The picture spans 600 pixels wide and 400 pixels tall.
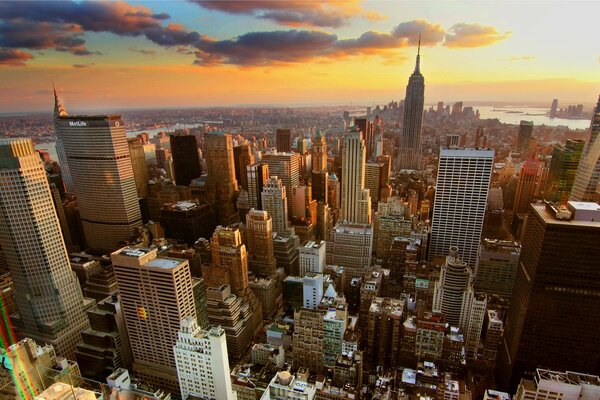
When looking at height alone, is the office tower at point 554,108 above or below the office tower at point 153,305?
above

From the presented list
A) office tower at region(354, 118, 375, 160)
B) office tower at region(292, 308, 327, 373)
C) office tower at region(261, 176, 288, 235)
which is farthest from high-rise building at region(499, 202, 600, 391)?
office tower at region(354, 118, 375, 160)

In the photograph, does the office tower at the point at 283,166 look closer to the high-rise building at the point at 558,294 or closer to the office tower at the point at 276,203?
the office tower at the point at 276,203

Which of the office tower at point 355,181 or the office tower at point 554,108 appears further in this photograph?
the office tower at point 355,181

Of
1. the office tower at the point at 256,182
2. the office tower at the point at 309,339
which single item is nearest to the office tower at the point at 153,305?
the office tower at the point at 309,339

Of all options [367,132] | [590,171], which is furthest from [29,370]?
[367,132]

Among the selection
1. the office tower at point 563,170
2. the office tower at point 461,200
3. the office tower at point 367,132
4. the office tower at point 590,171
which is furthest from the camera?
the office tower at point 367,132

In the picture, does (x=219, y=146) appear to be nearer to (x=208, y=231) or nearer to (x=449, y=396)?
(x=208, y=231)

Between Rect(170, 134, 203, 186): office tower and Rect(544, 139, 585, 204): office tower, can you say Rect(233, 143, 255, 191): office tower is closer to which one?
Rect(170, 134, 203, 186): office tower

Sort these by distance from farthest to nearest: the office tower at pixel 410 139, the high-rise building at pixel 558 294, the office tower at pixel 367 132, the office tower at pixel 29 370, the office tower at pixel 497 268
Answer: the office tower at pixel 410 139 < the office tower at pixel 367 132 < the office tower at pixel 497 268 < the high-rise building at pixel 558 294 < the office tower at pixel 29 370
